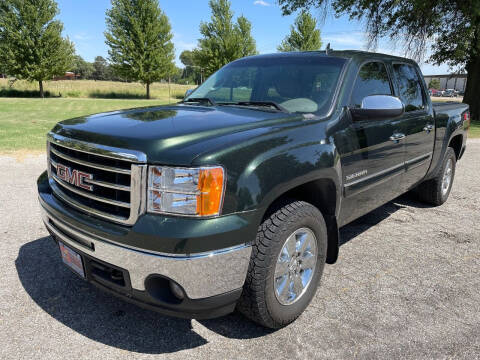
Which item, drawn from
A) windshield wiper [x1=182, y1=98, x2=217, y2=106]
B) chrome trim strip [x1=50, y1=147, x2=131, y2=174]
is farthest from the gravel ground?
windshield wiper [x1=182, y1=98, x2=217, y2=106]

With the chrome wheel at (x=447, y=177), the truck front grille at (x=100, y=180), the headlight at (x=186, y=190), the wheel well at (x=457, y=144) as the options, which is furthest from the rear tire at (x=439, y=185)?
the truck front grille at (x=100, y=180)

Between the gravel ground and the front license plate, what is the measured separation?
0.39 meters

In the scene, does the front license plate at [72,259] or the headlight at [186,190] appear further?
the front license plate at [72,259]

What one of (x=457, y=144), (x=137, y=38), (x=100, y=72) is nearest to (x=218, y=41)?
(x=137, y=38)

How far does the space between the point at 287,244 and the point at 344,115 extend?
3.74 feet

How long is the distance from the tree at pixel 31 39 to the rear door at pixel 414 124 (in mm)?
35696

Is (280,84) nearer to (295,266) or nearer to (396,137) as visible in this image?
(396,137)

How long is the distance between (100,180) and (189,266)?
0.72m

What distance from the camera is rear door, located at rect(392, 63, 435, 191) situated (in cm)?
380

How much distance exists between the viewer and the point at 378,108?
2.81m

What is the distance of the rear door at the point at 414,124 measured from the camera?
3.80 meters

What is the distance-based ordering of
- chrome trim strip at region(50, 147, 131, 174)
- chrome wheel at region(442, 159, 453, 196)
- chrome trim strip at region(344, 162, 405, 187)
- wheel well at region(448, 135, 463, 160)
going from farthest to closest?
1. wheel well at region(448, 135, 463, 160)
2. chrome wheel at region(442, 159, 453, 196)
3. chrome trim strip at region(344, 162, 405, 187)
4. chrome trim strip at region(50, 147, 131, 174)

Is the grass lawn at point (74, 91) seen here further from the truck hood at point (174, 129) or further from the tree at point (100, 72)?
the tree at point (100, 72)

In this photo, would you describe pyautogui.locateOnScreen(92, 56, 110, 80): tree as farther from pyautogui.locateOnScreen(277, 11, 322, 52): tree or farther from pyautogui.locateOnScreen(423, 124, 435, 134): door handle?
pyautogui.locateOnScreen(423, 124, 435, 134): door handle
